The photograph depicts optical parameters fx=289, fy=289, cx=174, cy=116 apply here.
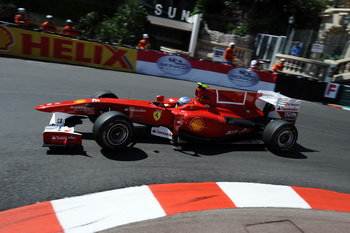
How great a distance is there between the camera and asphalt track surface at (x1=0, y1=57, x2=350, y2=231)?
12.6ft

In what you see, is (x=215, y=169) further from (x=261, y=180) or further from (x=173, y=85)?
(x=173, y=85)

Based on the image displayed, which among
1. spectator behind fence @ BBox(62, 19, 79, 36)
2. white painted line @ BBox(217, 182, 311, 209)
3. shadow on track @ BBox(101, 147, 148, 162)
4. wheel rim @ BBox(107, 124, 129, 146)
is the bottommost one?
white painted line @ BBox(217, 182, 311, 209)

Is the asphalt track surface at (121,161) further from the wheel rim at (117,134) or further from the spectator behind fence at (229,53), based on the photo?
the spectator behind fence at (229,53)

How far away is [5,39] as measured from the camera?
12.0m

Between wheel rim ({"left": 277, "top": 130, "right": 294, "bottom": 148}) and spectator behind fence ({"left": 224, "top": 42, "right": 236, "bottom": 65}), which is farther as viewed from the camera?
spectator behind fence ({"left": 224, "top": 42, "right": 236, "bottom": 65})

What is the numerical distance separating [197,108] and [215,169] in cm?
135

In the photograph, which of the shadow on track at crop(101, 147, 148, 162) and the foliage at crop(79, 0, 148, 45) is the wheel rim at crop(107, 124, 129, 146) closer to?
the shadow on track at crop(101, 147, 148, 162)

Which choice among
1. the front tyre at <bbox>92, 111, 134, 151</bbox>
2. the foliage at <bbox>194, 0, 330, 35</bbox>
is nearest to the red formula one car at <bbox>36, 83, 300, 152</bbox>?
the front tyre at <bbox>92, 111, 134, 151</bbox>

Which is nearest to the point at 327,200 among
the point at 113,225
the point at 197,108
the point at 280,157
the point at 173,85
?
the point at 280,157

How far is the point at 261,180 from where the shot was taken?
4941mm

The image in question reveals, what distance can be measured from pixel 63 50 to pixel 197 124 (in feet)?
31.3

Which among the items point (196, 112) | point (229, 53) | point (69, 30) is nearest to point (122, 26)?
point (69, 30)

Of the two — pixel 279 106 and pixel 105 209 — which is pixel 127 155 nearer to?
pixel 105 209

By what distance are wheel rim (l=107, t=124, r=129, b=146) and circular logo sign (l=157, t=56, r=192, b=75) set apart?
9222 millimetres
